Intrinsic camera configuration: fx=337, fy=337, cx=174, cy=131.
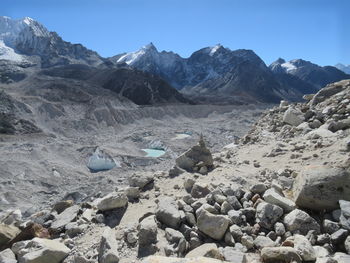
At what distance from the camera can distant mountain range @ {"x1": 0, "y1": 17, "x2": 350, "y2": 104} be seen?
71312mm

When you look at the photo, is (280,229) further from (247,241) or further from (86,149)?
(86,149)

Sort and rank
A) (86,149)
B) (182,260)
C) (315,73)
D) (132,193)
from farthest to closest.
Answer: (315,73), (86,149), (132,193), (182,260)

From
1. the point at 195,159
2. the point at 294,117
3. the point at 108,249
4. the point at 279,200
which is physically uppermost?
the point at 294,117

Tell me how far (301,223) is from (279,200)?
0.52 meters

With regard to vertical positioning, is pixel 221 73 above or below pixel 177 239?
above

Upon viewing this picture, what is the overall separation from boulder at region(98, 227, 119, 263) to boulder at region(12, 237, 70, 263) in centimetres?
58

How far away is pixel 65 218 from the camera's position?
18.8 ft

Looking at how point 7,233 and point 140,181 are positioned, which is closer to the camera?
point 7,233

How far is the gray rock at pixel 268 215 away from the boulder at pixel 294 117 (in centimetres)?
680

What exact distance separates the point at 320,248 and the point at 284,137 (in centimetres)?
651

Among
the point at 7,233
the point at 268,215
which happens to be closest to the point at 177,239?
the point at 268,215

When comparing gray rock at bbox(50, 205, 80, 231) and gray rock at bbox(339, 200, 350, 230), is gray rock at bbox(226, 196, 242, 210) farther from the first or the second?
gray rock at bbox(50, 205, 80, 231)

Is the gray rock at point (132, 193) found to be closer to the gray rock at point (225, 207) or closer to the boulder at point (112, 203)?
the boulder at point (112, 203)

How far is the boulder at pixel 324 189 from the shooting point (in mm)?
4531
